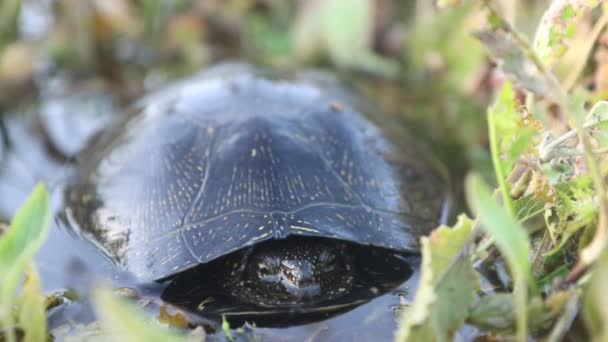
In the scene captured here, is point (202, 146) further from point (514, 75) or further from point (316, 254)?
point (514, 75)

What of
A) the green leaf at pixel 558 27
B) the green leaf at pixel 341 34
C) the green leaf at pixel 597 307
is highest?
the green leaf at pixel 341 34

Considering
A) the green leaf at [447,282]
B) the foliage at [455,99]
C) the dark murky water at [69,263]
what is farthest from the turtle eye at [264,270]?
the green leaf at [447,282]

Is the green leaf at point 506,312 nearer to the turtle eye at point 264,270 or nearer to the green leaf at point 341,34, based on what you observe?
the turtle eye at point 264,270

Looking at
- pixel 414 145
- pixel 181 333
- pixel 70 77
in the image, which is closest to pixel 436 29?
pixel 414 145

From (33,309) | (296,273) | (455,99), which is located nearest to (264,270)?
(296,273)

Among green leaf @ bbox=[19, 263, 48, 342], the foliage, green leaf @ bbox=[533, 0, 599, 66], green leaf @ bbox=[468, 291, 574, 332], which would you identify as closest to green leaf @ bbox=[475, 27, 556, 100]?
the foliage

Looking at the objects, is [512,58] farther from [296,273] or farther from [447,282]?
[296,273]

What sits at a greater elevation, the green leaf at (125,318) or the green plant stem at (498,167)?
the green plant stem at (498,167)

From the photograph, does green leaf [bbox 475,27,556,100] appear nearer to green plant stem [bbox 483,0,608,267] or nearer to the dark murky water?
green plant stem [bbox 483,0,608,267]
